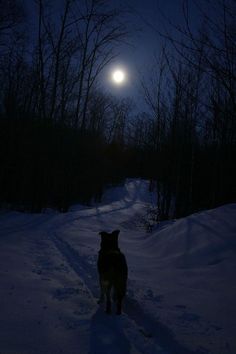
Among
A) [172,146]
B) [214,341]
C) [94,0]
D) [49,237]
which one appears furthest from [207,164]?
[214,341]

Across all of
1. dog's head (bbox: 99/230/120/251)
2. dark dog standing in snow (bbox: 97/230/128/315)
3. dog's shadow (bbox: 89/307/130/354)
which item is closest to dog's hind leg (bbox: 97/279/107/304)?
dark dog standing in snow (bbox: 97/230/128/315)

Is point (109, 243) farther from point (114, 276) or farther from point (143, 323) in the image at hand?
point (143, 323)

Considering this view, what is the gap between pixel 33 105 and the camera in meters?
23.8

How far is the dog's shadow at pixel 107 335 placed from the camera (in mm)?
3947

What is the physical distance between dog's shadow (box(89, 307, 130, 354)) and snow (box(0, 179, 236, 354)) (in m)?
0.01

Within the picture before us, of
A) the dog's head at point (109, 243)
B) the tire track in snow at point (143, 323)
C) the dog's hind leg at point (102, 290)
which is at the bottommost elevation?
the tire track in snow at point (143, 323)

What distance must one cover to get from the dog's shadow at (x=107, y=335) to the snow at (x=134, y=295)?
0.4 inches

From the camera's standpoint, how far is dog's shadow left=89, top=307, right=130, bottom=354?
395 cm

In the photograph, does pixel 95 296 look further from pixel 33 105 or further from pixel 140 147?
pixel 140 147

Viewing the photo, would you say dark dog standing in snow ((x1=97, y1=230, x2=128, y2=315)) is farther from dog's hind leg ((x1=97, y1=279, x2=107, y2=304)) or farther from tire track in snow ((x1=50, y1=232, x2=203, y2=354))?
tire track in snow ((x1=50, y1=232, x2=203, y2=354))

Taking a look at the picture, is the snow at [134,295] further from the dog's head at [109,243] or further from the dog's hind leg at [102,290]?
the dog's head at [109,243]

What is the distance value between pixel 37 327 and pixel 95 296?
170 cm

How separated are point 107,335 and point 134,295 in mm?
1778

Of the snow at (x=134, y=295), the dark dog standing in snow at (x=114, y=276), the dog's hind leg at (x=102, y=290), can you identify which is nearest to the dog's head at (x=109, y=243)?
the dark dog standing in snow at (x=114, y=276)
